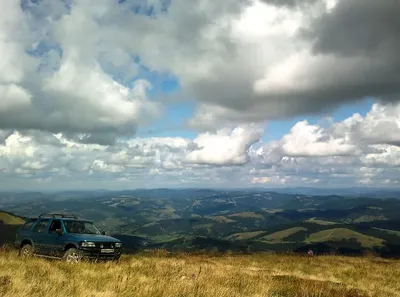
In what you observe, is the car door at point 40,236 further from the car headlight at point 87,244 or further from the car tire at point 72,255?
the car headlight at point 87,244

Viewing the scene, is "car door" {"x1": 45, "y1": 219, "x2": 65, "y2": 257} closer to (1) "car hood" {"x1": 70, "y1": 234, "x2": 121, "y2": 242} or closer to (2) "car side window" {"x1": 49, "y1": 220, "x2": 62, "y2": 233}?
(2) "car side window" {"x1": 49, "y1": 220, "x2": 62, "y2": 233}

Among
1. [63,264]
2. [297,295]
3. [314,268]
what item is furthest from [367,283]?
[63,264]

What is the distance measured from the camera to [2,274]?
9.00 m

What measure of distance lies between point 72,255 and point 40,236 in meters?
2.24

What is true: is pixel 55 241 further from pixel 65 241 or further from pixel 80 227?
pixel 80 227

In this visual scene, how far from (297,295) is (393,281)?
8.94 meters

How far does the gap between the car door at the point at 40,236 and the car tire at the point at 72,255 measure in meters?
1.50

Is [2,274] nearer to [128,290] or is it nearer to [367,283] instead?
[128,290]

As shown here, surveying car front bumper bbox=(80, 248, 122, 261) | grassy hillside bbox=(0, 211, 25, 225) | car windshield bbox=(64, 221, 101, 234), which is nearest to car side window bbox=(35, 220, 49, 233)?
car windshield bbox=(64, 221, 101, 234)

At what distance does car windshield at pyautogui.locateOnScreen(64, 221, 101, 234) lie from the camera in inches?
598

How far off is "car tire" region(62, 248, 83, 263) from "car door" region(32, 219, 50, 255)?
59.1 inches

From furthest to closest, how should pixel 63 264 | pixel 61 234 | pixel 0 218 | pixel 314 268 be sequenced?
pixel 0 218, pixel 314 268, pixel 61 234, pixel 63 264

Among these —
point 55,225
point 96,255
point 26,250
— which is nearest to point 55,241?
point 55,225

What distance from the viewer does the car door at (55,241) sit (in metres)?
14.3
